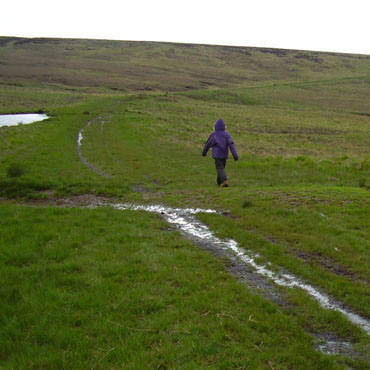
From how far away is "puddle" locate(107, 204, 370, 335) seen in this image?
6.20 meters

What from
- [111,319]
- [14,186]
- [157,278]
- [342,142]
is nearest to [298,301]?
[157,278]

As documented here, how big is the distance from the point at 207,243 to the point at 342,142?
1624 inches

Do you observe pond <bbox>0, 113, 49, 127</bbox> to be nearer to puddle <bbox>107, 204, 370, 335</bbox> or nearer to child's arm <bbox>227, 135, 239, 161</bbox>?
child's arm <bbox>227, 135, 239, 161</bbox>

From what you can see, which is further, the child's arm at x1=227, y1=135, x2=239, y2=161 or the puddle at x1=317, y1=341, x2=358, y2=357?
the child's arm at x1=227, y1=135, x2=239, y2=161

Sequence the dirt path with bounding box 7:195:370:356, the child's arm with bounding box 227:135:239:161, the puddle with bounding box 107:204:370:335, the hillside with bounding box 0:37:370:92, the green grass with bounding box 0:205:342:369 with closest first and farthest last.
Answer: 1. the green grass with bounding box 0:205:342:369
2. the dirt path with bounding box 7:195:370:356
3. the puddle with bounding box 107:204:370:335
4. the child's arm with bounding box 227:135:239:161
5. the hillside with bounding box 0:37:370:92

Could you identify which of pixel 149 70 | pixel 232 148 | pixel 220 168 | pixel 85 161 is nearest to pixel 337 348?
pixel 232 148

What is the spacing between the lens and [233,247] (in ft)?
29.8

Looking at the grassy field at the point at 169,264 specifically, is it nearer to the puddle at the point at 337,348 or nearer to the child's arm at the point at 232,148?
the puddle at the point at 337,348

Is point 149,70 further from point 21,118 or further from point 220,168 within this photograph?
point 220,168

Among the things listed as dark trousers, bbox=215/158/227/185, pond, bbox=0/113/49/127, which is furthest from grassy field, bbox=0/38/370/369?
pond, bbox=0/113/49/127

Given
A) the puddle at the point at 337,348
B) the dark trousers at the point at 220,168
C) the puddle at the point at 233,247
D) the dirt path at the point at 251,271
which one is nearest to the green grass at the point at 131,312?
the puddle at the point at 337,348

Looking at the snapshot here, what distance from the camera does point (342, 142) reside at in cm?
4588

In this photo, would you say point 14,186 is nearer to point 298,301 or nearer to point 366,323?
point 298,301

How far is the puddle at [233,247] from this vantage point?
6.20 metres
